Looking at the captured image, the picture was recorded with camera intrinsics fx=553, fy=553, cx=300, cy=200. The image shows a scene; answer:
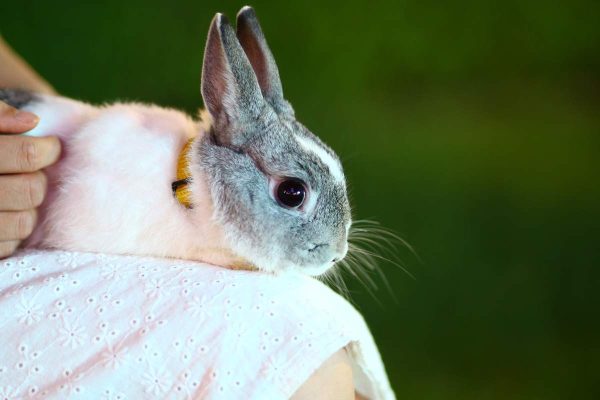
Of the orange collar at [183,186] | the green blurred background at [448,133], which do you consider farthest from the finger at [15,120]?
the green blurred background at [448,133]

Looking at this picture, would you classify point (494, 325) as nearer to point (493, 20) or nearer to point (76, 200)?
point (493, 20)

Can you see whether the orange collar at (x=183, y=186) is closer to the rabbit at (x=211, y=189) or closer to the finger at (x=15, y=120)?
the rabbit at (x=211, y=189)

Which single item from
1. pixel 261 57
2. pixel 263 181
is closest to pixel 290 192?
pixel 263 181

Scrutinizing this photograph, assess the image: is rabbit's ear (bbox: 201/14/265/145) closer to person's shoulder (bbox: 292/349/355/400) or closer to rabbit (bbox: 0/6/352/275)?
rabbit (bbox: 0/6/352/275)

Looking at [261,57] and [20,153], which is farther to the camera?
[261,57]

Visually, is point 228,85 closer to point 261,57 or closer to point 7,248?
point 261,57

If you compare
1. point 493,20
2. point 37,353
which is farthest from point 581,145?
point 37,353
